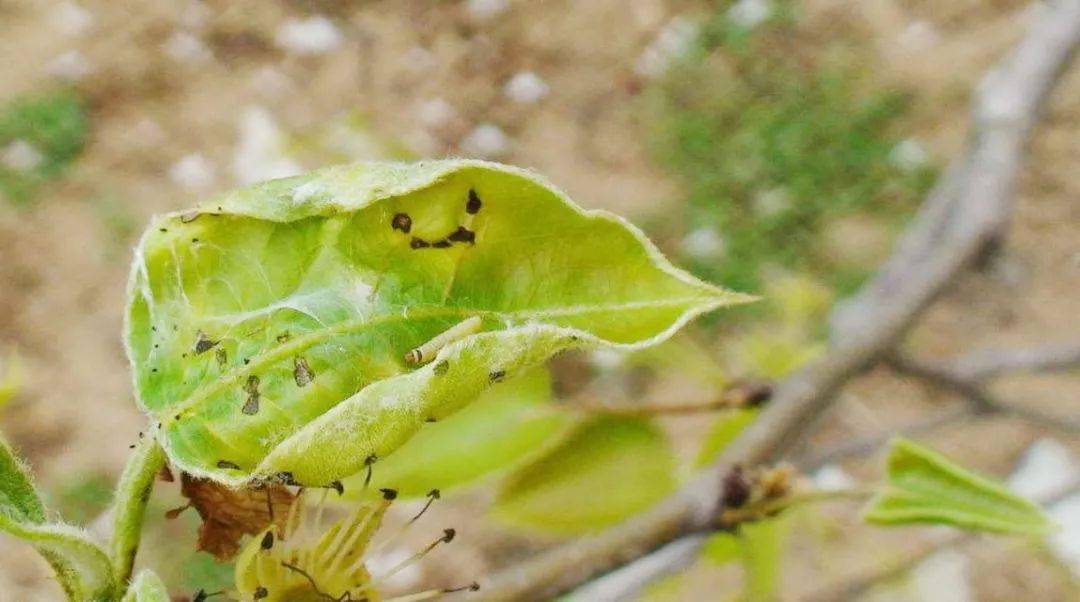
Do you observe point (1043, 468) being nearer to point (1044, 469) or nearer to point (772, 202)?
point (1044, 469)

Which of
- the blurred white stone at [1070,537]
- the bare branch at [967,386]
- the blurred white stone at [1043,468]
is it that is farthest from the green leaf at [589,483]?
the blurred white stone at [1043,468]

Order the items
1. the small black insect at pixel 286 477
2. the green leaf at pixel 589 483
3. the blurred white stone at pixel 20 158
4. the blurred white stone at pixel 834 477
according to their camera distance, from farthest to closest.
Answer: the blurred white stone at pixel 20 158
the blurred white stone at pixel 834 477
the green leaf at pixel 589 483
the small black insect at pixel 286 477

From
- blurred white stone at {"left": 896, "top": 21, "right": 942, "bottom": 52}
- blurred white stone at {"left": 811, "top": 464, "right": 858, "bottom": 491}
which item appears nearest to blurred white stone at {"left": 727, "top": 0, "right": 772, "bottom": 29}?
blurred white stone at {"left": 896, "top": 21, "right": 942, "bottom": 52}

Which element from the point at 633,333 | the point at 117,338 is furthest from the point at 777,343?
the point at 117,338

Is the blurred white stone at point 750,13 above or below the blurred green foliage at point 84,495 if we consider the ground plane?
above

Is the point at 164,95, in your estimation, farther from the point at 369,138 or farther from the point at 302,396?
the point at 302,396

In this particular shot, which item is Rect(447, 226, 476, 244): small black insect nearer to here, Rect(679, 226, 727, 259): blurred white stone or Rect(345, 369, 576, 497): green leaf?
Rect(345, 369, 576, 497): green leaf

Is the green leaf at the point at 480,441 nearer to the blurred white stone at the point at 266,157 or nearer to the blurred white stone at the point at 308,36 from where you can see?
the blurred white stone at the point at 266,157

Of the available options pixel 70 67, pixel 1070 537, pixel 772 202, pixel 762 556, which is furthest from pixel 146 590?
pixel 70 67
